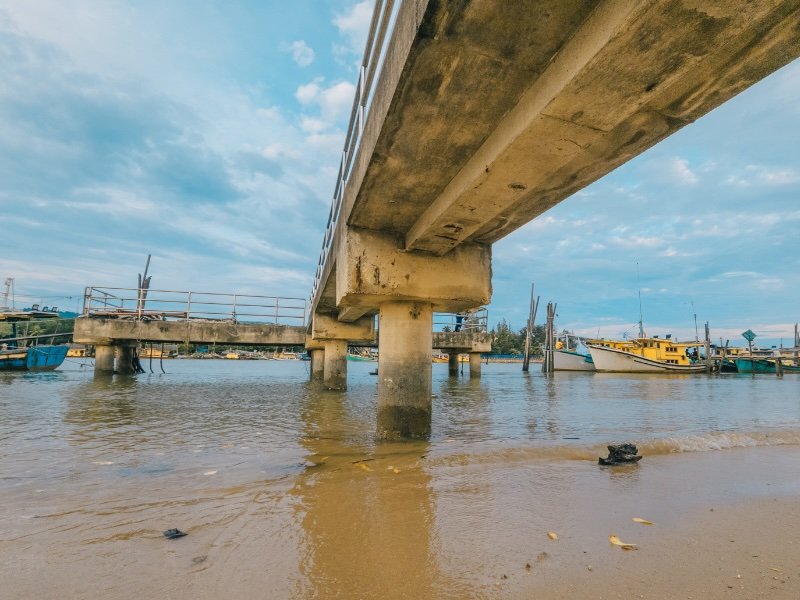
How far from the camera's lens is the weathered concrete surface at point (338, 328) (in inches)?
681

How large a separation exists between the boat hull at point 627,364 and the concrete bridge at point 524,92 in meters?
41.5

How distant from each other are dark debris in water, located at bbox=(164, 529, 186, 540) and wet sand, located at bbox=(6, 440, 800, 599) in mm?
51

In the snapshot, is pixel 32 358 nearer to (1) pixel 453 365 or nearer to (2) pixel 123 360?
(2) pixel 123 360

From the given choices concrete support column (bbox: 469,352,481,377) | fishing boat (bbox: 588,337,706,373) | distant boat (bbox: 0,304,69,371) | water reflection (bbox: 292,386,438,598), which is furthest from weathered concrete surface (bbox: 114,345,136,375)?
fishing boat (bbox: 588,337,706,373)

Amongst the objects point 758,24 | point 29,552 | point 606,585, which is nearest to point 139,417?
point 29,552

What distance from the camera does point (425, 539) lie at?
3215 millimetres

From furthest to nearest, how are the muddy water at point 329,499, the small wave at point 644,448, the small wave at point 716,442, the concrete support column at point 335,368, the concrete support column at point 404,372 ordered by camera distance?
the concrete support column at point 335,368, the concrete support column at point 404,372, the small wave at point 716,442, the small wave at point 644,448, the muddy water at point 329,499

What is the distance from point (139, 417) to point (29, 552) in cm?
774

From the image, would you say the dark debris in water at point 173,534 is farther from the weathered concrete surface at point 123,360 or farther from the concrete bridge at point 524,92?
the weathered concrete surface at point 123,360

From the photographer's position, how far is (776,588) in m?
2.47

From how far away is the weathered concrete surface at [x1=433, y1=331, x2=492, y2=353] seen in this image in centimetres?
2519

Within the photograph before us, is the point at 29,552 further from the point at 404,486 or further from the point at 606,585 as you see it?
the point at 606,585

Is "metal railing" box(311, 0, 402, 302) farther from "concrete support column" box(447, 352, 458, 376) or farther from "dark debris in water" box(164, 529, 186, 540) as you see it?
"concrete support column" box(447, 352, 458, 376)

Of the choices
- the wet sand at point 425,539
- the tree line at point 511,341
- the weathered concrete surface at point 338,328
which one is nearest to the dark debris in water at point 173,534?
the wet sand at point 425,539
